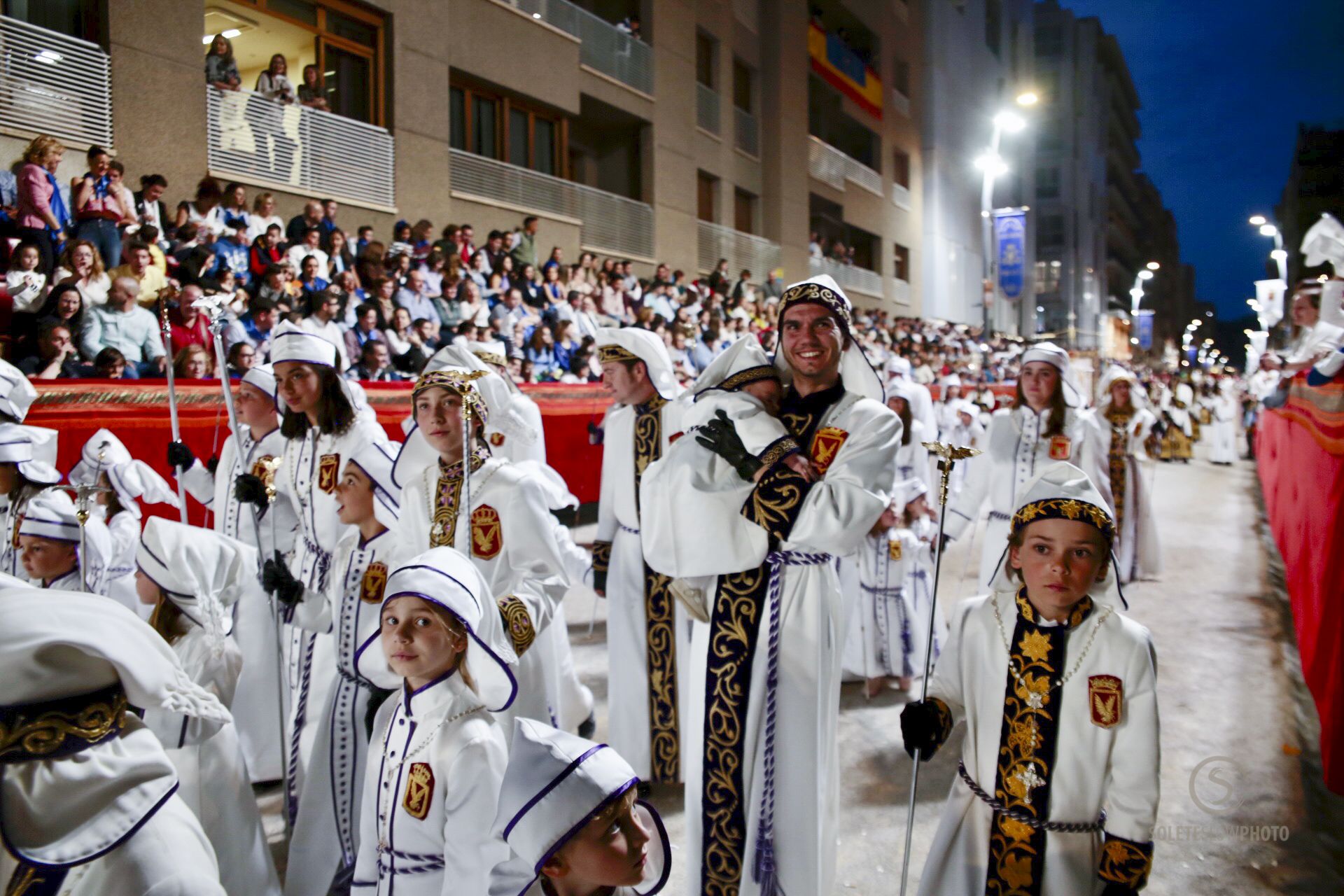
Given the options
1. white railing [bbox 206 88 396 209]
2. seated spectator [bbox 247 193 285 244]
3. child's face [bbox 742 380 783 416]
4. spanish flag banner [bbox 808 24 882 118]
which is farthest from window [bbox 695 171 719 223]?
child's face [bbox 742 380 783 416]

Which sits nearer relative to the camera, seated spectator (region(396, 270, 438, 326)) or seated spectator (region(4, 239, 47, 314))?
seated spectator (region(4, 239, 47, 314))

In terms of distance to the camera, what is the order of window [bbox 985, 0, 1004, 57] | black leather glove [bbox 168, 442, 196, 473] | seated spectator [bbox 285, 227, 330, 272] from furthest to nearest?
window [bbox 985, 0, 1004, 57], seated spectator [bbox 285, 227, 330, 272], black leather glove [bbox 168, 442, 196, 473]

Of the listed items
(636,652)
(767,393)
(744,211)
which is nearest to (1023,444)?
(636,652)

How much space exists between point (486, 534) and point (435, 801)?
1.14 meters

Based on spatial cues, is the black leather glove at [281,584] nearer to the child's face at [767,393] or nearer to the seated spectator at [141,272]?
the child's face at [767,393]

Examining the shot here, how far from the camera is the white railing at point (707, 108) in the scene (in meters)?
23.8

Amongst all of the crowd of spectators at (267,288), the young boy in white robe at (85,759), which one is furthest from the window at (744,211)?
the young boy in white robe at (85,759)

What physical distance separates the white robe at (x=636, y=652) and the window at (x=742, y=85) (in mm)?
23869

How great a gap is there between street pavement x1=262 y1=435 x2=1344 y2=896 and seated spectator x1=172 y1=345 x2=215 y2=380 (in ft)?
12.4

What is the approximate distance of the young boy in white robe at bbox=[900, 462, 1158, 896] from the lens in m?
2.41

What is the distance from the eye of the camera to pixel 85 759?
1.53 meters

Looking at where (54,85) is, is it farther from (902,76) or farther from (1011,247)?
(902,76)

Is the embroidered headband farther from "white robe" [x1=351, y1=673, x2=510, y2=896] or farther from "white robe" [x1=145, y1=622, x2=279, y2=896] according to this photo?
"white robe" [x1=145, y1=622, x2=279, y2=896]

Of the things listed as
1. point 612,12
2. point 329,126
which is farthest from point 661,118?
point 329,126
